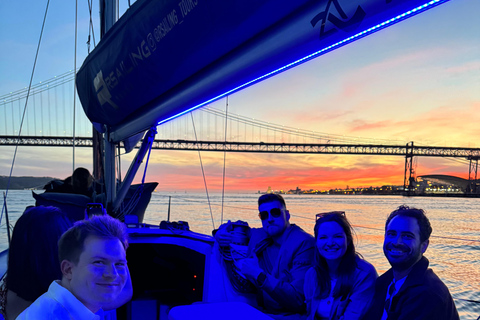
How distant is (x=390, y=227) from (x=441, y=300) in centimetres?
24

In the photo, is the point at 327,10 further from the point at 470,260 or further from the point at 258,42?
the point at 470,260

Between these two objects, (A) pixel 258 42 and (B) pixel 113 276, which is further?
(A) pixel 258 42

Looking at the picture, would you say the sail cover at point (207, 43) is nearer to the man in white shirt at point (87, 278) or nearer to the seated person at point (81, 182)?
the man in white shirt at point (87, 278)

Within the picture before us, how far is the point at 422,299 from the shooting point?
3.35 ft

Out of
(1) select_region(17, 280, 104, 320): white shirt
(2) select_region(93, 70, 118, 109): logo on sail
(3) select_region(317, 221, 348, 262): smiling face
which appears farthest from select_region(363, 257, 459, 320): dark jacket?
(2) select_region(93, 70, 118, 109): logo on sail

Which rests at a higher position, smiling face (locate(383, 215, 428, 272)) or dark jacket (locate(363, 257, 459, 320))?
smiling face (locate(383, 215, 428, 272))

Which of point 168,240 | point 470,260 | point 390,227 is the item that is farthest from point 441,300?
point 470,260

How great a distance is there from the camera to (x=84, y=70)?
2.28 metres

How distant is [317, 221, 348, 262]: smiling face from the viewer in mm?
1452

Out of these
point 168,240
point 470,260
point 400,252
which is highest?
point 400,252

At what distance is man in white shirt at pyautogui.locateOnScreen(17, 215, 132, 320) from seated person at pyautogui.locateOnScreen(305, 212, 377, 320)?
3.20ft

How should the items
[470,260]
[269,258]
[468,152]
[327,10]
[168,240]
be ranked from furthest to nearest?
[468,152]
[470,260]
[168,240]
[269,258]
[327,10]

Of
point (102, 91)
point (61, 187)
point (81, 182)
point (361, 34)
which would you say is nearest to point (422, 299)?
point (361, 34)

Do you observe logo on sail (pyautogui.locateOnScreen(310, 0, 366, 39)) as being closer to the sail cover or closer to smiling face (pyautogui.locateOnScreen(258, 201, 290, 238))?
the sail cover
